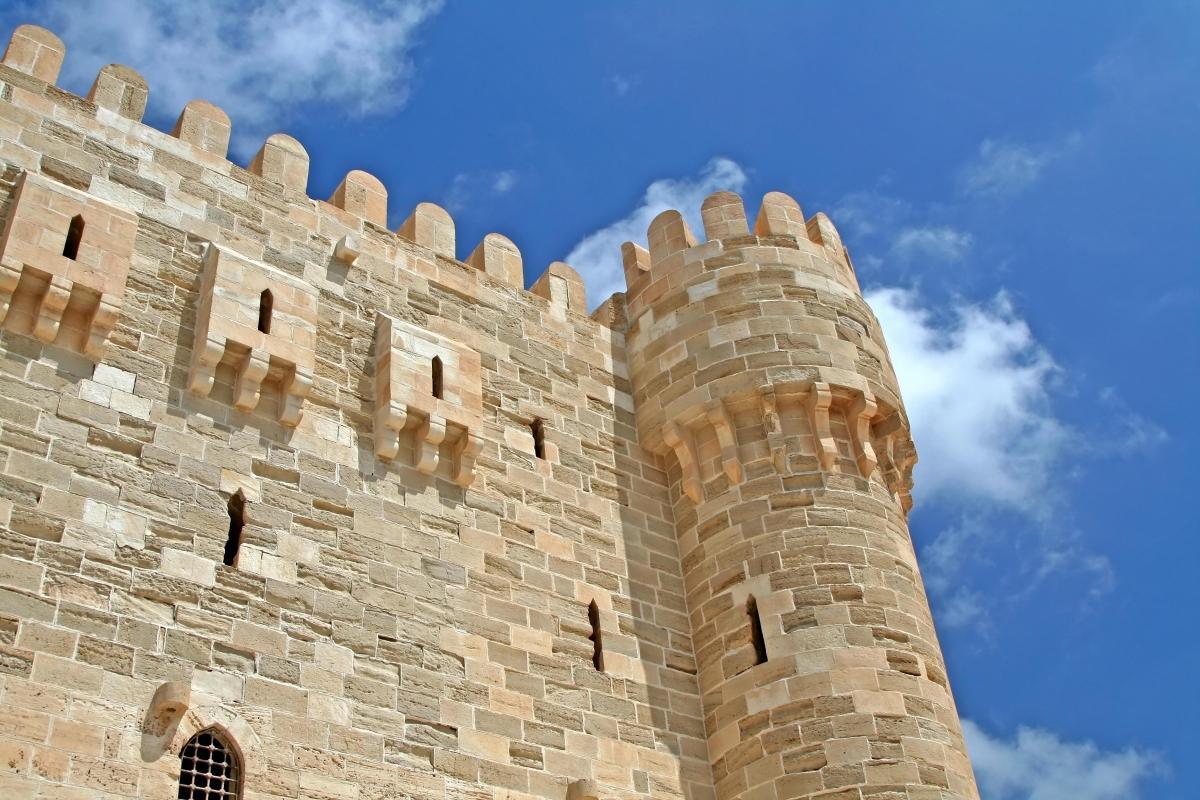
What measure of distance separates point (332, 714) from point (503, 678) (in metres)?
1.50

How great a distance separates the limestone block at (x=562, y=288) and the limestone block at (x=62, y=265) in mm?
4273

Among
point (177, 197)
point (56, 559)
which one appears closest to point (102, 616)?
point (56, 559)

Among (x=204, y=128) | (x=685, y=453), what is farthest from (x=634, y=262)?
(x=204, y=128)

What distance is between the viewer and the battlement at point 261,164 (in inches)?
409

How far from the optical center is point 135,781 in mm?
7609

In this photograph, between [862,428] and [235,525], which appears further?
[862,428]

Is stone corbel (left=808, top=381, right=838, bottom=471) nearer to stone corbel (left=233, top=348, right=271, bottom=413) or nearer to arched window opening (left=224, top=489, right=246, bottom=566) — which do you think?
stone corbel (left=233, top=348, right=271, bottom=413)

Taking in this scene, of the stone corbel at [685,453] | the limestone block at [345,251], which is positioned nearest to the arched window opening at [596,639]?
the stone corbel at [685,453]

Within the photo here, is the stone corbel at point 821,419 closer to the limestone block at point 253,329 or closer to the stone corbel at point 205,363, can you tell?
the limestone block at point 253,329

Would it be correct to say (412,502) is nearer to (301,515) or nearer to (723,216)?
(301,515)

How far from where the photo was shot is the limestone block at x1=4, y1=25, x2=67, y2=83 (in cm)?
1038

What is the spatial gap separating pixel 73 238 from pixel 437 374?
9.69ft

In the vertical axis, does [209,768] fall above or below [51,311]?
below

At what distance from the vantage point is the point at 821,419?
11.9 m
